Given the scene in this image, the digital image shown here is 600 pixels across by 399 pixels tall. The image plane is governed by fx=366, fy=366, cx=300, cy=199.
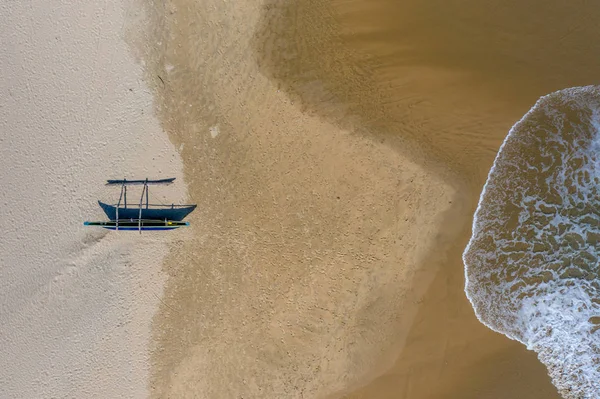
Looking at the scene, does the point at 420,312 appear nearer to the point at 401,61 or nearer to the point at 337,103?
the point at 337,103

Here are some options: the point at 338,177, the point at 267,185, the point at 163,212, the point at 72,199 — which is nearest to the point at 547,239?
the point at 338,177

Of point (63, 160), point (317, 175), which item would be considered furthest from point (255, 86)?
point (63, 160)

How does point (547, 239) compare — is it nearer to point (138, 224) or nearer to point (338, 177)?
point (338, 177)

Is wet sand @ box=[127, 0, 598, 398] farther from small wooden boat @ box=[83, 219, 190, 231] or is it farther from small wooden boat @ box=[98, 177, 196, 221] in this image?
small wooden boat @ box=[83, 219, 190, 231]

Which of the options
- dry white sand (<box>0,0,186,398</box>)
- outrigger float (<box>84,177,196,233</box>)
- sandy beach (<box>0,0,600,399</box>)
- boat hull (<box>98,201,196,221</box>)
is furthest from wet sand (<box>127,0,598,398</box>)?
dry white sand (<box>0,0,186,398</box>)


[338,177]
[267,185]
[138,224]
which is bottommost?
[138,224]

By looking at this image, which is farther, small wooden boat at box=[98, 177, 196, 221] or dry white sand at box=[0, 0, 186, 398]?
small wooden boat at box=[98, 177, 196, 221]
